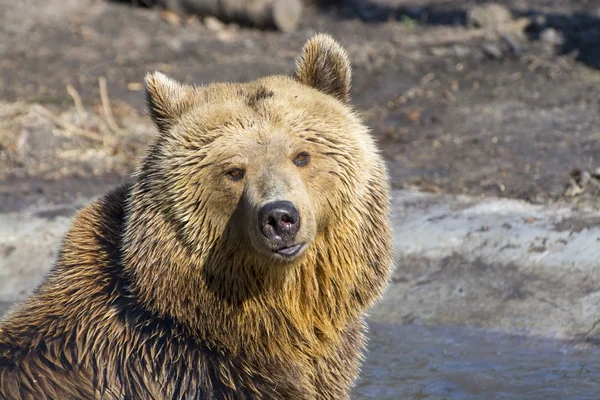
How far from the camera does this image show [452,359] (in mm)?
6676

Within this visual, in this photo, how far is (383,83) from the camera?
41.0 feet

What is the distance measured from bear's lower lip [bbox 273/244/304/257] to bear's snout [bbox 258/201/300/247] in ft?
0.15

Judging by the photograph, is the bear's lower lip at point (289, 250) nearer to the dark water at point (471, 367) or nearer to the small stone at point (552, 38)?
the dark water at point (471, 367)

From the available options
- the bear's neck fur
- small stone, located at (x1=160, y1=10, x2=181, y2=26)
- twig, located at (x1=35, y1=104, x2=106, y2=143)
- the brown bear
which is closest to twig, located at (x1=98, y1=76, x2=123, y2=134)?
twig, located at (x1=35, y1=104, x2=106, y2=143)

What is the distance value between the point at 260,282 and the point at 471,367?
253 centimetres

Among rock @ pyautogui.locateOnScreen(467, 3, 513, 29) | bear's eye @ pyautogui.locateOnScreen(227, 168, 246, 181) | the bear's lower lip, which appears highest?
rock @ pyautogui.locateOnScreen(467, 3, 513, 29)

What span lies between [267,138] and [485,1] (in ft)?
36.8

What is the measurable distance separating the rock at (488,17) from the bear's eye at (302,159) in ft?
31.7

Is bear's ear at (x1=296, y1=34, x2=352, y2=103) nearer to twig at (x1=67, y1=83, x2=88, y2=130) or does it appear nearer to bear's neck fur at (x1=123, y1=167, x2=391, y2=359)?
bear's neck fur at (x1=123, y1=167, x2=391, y2=359)

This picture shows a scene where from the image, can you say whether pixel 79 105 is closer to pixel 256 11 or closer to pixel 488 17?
pixel 256 11

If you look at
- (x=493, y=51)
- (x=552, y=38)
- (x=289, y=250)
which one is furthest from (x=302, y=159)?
(x=552, y=38)

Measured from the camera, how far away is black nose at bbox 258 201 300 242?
13.4 ft

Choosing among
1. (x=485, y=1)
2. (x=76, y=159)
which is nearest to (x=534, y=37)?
(x=485, y=1)

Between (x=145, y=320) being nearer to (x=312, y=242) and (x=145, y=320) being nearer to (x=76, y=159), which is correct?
(x=312, y=242)
